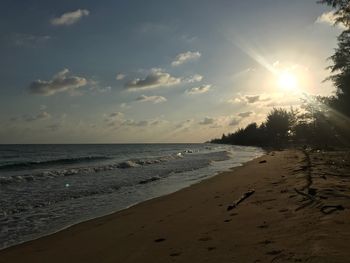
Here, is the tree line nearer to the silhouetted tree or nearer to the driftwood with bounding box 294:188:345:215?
the silhouetted tree

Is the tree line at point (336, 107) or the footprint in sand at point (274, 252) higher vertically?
the tree line at point (336, 107)

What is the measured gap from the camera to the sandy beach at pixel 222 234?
5.30m

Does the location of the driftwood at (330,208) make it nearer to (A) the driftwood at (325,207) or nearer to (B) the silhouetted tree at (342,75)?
(A) the driftwood at (325,207)

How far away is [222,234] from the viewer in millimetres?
6820

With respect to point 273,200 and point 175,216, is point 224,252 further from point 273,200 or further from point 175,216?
point 175,216

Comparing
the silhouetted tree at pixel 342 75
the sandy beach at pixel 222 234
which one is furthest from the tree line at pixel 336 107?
the sandy beach at pixel 222 234

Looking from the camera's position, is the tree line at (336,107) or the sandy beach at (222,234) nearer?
the sandy beach at (222,234)

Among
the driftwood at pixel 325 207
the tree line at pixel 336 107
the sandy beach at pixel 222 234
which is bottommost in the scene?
the sandy beach at pixel 222 234

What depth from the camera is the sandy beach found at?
17.4 feet

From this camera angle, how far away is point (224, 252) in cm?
567

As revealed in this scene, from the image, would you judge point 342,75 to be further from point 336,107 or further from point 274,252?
point 274,252

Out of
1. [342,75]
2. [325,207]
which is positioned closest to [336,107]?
[342,75]

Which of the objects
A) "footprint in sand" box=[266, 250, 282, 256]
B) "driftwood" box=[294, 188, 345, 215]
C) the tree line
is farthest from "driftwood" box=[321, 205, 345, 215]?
the tree line

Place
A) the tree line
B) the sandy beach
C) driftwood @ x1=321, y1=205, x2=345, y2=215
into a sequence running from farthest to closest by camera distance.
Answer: the tree line
driftwood @ x1=321, y1=205, x2=345, y2=215
the sandy beach
